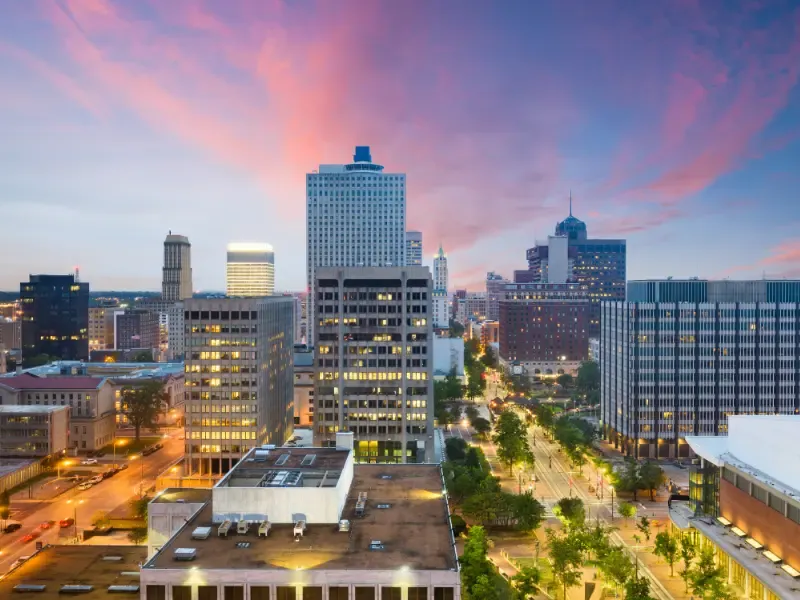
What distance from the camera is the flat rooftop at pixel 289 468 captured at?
68300 millimetres

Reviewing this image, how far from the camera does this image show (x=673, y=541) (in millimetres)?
84375

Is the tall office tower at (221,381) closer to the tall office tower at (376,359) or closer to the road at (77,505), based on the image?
the road at (77,505)

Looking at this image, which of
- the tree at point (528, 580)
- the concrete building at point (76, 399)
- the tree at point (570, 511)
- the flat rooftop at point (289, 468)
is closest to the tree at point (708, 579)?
the tree at point (528, 580)

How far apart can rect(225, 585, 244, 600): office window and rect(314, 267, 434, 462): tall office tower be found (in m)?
86.7

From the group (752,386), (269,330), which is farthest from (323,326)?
(752,386)

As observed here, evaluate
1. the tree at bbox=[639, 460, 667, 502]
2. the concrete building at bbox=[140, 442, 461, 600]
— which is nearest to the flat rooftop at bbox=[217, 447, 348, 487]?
the concrete building at bbox=[140, 442, 461, 600]

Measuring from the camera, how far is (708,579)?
2813 inches

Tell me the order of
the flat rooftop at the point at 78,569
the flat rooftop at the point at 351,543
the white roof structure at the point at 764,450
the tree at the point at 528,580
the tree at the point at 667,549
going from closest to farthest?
1. the flat rooftop at the point at 351,543
2. the flat rooftop at the point at 78,569
3. the tree at the point at 528,580
4. the white roof structure at the point at 764,450
5. the tree at the point at 667,549

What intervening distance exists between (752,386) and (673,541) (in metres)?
83.2

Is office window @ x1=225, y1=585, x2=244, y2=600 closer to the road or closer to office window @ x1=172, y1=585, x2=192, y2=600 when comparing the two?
office window @ x1=172, y1=585, x2=192, y2=600

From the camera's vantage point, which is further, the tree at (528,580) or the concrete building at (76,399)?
the concrete building at (76,399)

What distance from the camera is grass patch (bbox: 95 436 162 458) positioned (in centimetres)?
16250

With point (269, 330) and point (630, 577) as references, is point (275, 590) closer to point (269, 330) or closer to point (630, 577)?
point (630, 577)

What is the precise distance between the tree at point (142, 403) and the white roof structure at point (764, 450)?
13335 cm
